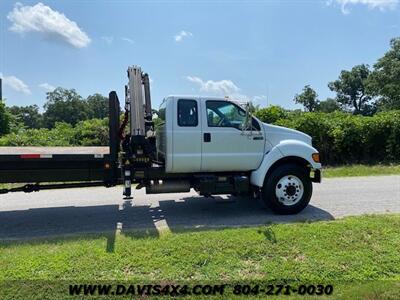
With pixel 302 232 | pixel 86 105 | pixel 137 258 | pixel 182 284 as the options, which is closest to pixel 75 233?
pixel 137 258

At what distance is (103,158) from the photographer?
6.80 m

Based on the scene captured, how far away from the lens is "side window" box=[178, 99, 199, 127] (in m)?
6.97

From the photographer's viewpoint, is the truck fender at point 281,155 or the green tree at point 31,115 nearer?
the truck fender at point 281,155

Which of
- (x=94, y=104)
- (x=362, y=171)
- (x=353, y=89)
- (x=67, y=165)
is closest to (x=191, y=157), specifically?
(x=67, y=165)

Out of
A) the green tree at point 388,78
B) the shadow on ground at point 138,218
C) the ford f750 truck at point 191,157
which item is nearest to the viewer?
the shadow on ground at point 138,218

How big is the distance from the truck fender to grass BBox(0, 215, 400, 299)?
58.6 inches

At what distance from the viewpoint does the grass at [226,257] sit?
14.2 feet

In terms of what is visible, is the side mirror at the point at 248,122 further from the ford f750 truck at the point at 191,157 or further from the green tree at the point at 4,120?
the green tree at the point at 4,120

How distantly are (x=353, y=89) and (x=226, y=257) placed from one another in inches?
2993

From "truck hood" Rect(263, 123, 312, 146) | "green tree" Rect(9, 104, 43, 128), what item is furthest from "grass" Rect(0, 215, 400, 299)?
"green tree" Rect(9, 104, 43, 128)

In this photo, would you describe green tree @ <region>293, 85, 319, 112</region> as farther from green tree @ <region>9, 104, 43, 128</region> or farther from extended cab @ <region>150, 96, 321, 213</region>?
extended cab @ <region>150, 96, 321, 213</region>

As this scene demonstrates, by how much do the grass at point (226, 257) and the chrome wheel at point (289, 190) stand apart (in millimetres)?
1315

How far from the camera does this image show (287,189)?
7230mm

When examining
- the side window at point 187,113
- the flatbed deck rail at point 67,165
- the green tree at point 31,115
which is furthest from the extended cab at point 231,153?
the green tree at point 31,115
